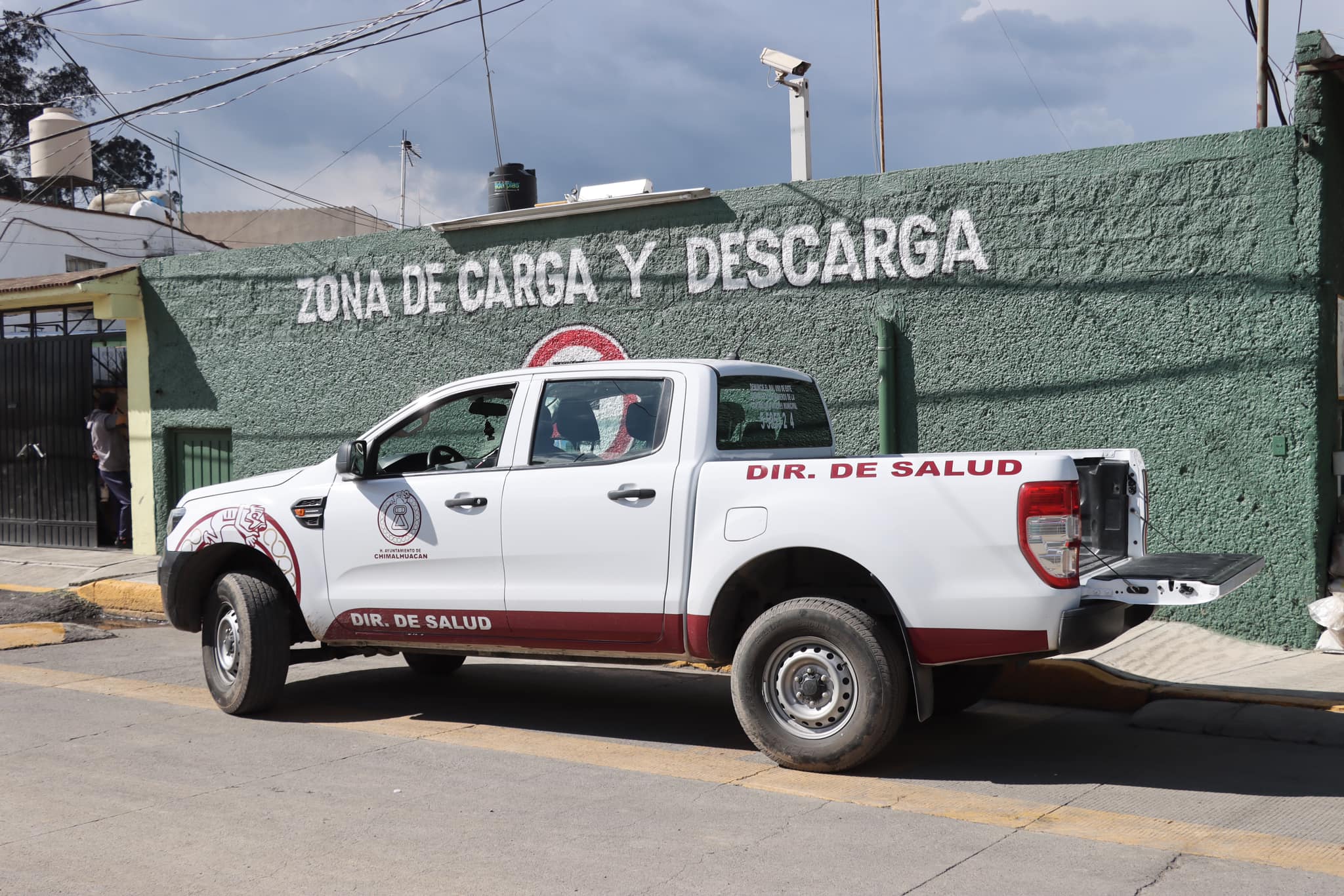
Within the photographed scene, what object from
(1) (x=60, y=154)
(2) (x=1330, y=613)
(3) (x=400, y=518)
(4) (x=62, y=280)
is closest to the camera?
(3) (x=400, y=518)

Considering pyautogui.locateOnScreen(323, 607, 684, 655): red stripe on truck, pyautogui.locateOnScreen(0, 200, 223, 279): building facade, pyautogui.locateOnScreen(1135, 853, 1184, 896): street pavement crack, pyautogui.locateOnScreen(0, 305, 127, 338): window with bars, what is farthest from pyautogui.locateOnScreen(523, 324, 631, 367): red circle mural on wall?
pyautogui.locateOnScreen(0, 200, 223, 279): building facade

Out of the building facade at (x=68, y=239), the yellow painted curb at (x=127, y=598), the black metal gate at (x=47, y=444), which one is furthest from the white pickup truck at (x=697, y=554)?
the building facade at (x=68, y=239)

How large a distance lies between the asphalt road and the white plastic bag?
2.09 meters

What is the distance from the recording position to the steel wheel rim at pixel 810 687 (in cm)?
539

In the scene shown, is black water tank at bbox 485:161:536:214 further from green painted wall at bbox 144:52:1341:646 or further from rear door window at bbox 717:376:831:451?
rear door window at bbox 717:376:831:451

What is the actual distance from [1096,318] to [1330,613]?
8.13 ft

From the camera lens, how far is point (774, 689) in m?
5.54

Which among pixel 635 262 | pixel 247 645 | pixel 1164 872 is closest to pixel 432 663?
pixel 247 645

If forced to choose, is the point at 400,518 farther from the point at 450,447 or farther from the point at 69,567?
the point at 69,567

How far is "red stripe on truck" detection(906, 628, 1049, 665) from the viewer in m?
4.98

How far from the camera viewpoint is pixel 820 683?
5453 millimetres

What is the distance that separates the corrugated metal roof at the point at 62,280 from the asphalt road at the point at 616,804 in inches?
310

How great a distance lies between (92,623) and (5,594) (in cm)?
169

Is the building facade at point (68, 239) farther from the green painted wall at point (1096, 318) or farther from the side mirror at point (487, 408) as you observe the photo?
the side mirror at point (487, 408)
